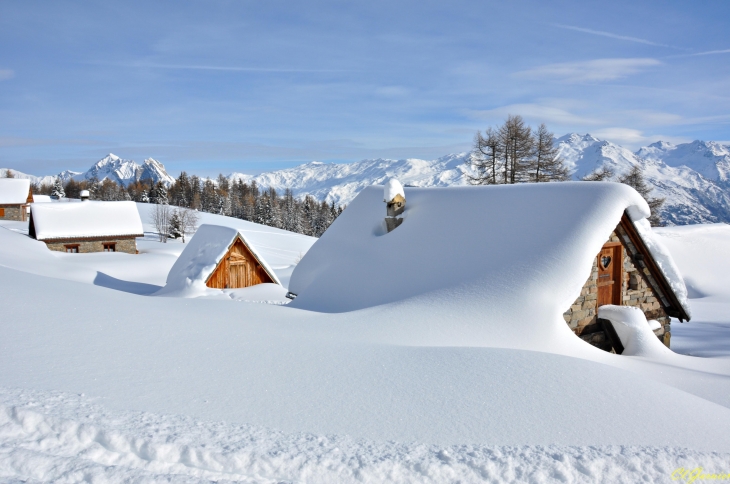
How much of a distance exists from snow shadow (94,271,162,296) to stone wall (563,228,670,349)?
2182 cm

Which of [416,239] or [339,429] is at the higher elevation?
[416,239]

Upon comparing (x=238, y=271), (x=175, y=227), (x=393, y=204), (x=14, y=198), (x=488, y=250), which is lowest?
(x=238, y=271)

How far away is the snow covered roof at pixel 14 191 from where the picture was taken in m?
50.0

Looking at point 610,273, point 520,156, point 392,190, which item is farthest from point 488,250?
point 520,156

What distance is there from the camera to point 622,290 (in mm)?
12164

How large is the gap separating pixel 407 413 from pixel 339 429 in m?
0.78

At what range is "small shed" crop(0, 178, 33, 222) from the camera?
50.0 metres

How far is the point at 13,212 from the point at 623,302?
5926 centimetres

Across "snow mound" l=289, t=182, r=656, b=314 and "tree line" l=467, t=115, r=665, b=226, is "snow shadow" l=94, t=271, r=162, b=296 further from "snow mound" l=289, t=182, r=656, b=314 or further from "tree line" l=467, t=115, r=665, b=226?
"tree line" l=467, t=115, r=665, b=226

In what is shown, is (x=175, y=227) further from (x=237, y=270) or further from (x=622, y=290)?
(x=622, y=290)

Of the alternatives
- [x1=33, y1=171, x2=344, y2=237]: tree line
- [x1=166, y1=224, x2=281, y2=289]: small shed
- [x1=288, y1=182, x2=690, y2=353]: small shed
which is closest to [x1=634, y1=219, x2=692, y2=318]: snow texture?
[x1=288, y1=182, x2=690, y2=353]: small shed

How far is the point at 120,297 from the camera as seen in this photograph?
28.1 feet

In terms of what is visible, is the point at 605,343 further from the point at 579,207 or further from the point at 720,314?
the point at 720,314

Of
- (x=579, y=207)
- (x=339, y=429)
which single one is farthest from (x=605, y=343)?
(x=339, y=429)
